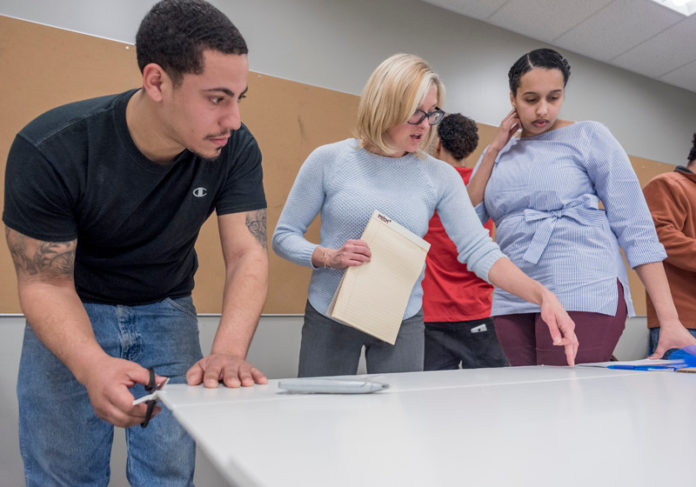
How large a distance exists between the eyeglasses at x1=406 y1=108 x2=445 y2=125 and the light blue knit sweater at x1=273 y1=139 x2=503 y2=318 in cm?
Result: 10

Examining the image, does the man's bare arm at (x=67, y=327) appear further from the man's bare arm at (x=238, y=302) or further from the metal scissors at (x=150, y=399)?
the man's bare arm at (x=238, y=302)

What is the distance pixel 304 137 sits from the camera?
262 centimetres

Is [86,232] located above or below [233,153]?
below

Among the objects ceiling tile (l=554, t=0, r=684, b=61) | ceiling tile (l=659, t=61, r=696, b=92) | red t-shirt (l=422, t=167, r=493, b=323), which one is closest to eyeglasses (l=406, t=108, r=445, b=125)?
red t-shirt (l=422, t=167, r=493, b=323)

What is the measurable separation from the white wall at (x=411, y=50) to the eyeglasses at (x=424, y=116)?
4.73ft

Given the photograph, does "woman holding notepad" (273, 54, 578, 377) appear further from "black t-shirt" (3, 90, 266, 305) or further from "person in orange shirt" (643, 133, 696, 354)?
"person in orange shirt" (643, 133, 696, 354)

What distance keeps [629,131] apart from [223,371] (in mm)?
3887

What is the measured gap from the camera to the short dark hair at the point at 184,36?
0.94 m

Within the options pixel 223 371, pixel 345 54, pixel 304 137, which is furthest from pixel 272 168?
pixel 223 371

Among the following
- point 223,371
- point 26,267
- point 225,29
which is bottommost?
point 223,371

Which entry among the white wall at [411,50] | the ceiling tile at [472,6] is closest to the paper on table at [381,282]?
the white wall at [411,50]

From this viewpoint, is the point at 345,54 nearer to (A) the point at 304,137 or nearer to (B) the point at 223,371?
(A) the point at 304,137

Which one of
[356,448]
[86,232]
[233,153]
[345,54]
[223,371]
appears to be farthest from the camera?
[345,54]

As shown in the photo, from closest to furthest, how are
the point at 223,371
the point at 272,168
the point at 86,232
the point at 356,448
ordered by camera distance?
the point at 356,448
the point at 223,371
the point at 86,232
the point at 272,168
